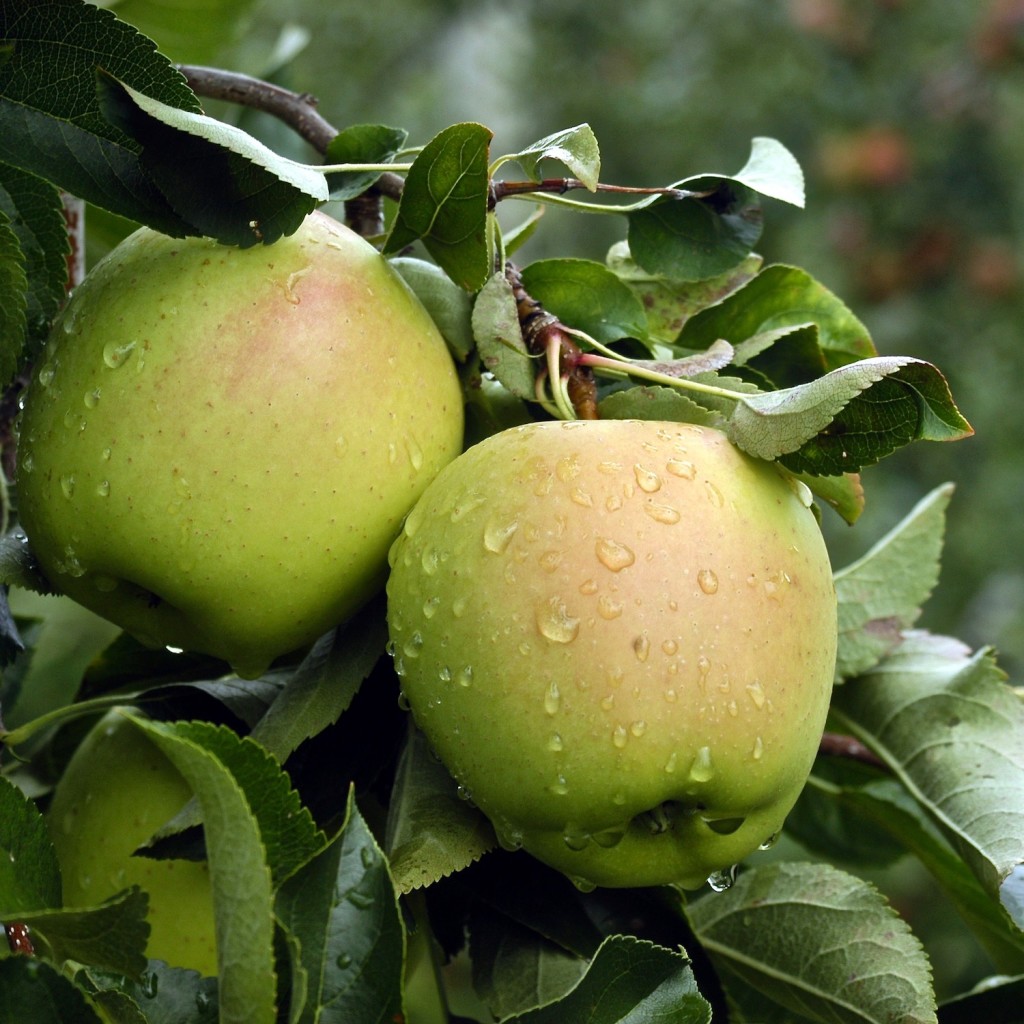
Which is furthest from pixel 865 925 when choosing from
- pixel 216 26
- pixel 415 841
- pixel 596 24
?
pixel 596 24

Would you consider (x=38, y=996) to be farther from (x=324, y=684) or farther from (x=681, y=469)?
(x=681, y=469)

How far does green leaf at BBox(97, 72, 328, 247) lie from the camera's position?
0.52 meters

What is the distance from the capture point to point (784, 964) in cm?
68

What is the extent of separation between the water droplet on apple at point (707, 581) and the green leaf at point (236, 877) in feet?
0.68

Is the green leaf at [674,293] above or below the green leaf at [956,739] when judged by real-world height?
above

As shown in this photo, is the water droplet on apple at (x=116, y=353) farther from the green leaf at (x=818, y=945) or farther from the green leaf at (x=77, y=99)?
the green leaf at (x=818, y=945)

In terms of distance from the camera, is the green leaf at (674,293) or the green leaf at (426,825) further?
the green leaf at (674,293)

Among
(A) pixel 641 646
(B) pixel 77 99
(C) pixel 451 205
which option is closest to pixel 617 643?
(A) pixel 641 646

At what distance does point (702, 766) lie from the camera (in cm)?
50

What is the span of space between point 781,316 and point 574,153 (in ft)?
0.66

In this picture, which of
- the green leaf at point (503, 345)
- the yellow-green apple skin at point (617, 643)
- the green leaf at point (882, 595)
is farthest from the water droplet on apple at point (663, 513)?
the green leaf at point (882, 595)

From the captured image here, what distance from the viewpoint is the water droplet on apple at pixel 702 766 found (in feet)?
1.62

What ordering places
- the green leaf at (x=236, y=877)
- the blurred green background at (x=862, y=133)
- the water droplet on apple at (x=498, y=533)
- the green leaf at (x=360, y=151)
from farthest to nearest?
the blurred green background at (x=862, y=133), the green leaf at (x=360, y=151), the water droplet on apple at (x=498, y=533), the green leaf at (x=236, y=877)

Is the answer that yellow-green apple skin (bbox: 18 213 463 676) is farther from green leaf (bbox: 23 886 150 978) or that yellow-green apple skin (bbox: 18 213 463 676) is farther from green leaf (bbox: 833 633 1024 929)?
green leaf (bbox: 833 633 1024 929)
